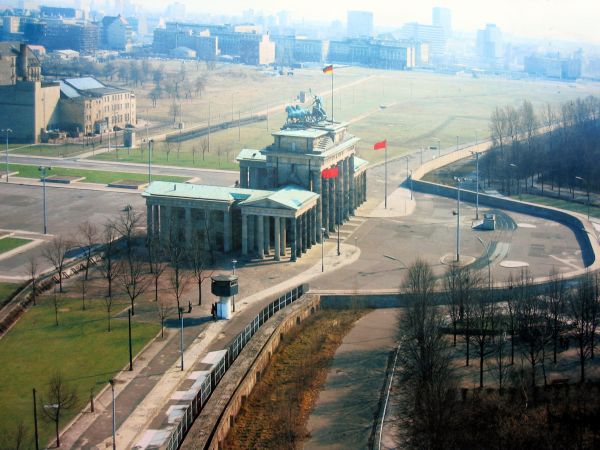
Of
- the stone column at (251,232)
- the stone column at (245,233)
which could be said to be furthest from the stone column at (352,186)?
the stone column at (245,233)

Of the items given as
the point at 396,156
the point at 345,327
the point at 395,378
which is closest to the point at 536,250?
the point at 345,327

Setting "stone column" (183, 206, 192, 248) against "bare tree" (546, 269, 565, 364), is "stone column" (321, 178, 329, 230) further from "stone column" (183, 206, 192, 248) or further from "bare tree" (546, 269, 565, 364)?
"bare tree" (546, 269, 565, 364)

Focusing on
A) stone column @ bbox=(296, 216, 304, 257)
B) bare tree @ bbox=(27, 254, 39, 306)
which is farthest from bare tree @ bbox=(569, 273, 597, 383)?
bare tree @ bbox=(27, 254, 39, 306)

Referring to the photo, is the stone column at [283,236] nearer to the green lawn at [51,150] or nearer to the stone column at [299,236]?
the stone column at [299,236]

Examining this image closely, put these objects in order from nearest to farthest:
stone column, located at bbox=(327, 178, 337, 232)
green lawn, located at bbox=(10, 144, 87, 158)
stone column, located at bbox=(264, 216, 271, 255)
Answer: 1. stone column, located at bbox=(264, 216, 271, 255)
2. stone column, located at bbox=(327, 178, 337, 232)
3. green lawn, located at bbox=(10, 144, 87, 158)

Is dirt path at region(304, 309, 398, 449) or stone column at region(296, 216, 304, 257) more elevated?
stone column at region(296, 216, 304, 257)
